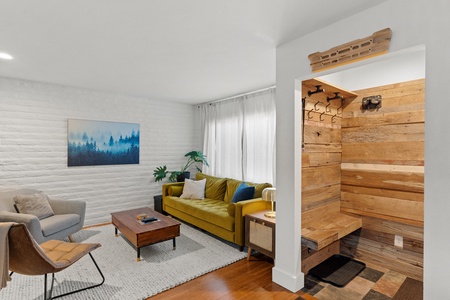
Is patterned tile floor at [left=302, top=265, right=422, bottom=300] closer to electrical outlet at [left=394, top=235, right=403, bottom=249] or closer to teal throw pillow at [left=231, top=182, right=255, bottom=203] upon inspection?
electrical outlet at [left=394, top=235, right=403, bottom=249]

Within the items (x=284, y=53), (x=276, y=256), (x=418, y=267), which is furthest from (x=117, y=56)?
(x=418, y=267)

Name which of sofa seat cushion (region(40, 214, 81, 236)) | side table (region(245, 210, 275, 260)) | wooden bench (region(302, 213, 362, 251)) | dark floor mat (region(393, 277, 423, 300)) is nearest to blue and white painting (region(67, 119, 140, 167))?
sofa seat cushion (region(40, 214, 81, 236))

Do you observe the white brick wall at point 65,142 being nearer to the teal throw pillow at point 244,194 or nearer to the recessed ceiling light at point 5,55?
the recessed ceiling light at point 5,55

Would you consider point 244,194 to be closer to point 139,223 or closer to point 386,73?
point 139,223

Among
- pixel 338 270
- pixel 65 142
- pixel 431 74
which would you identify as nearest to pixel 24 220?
pixel 65 142

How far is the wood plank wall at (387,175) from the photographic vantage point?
8.41 ft

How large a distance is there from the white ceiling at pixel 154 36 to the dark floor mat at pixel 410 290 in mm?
2561

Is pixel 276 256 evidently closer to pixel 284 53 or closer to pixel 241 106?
pixel 284 53

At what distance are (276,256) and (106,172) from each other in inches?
138

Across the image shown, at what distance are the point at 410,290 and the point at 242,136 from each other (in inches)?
126

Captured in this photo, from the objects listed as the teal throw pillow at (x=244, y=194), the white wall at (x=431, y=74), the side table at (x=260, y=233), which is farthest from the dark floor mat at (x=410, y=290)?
the teal throw pillow at (x=244, y=194)

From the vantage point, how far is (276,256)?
257 centimetres

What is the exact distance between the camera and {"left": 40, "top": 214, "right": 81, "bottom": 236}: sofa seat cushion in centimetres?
→ 304

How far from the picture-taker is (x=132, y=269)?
2811 millimetres
